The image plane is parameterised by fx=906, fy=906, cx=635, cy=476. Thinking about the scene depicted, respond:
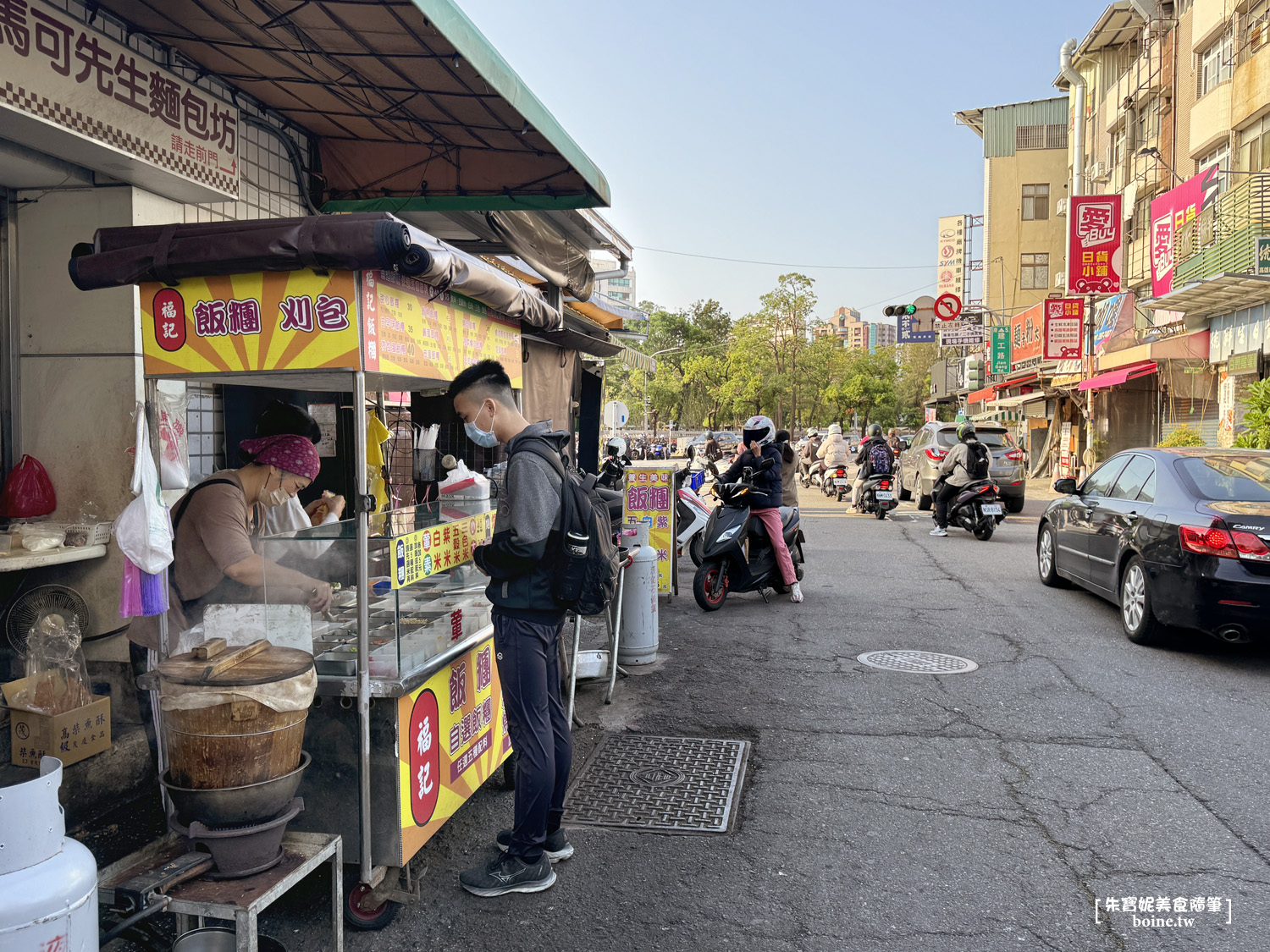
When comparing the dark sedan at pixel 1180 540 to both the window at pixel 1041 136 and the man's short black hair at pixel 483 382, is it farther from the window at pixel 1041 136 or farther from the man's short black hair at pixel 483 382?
the window at pixel 1041 136

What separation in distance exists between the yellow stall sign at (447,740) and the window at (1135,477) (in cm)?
604

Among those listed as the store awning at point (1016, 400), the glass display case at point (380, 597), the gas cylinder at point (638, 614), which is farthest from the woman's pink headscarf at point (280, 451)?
the store awning at point (1016, 400)

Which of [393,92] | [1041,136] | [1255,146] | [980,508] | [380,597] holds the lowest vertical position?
[980,508]

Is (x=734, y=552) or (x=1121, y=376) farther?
(x=1121, y=376)

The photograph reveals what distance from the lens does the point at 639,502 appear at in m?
9.26

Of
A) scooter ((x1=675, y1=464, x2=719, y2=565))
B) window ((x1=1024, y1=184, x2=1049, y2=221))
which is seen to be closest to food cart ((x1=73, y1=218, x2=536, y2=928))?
scooter ((x1=675, y1=464, x2=719, y2=565))

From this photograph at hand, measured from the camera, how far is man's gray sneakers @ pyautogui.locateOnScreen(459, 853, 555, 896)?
11.3ft

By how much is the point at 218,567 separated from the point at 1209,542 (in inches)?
253

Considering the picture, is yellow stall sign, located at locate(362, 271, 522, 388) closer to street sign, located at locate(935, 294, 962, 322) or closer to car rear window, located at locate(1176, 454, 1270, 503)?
car rear window, located at locate(1176, 454, 1270, 503)

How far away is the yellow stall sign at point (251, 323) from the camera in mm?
3170

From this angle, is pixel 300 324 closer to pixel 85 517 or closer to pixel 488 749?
pixel 488 749

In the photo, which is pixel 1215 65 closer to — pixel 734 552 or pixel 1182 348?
pixel 1182 348

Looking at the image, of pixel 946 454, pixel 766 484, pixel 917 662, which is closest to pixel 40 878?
pixel 917 662

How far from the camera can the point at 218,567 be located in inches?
141
